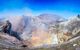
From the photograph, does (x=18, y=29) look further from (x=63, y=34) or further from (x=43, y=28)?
(x=63, y=34)

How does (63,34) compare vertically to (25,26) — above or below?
below

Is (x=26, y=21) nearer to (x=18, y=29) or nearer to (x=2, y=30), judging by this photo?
(x=18, y=29)

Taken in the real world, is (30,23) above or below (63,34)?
above

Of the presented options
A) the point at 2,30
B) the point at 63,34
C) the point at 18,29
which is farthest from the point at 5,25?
the point at 18,29

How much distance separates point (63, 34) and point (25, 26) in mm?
45910

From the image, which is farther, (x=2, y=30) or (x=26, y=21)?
(x=26, y=21)

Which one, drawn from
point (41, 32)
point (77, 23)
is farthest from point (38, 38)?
point (77, 23)

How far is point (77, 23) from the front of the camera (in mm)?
100688

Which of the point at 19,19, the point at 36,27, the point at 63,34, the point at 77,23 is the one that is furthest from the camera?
the point at 19,19

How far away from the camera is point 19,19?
15075cm

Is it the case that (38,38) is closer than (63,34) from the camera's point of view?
No

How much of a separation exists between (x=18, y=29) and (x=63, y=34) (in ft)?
155

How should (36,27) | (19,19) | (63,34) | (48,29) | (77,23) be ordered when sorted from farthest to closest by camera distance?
(19,19)
(36,27)
(48,29)
(63,34)
(77,23)

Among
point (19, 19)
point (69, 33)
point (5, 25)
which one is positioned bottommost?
point (69, 33)
